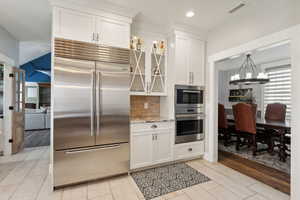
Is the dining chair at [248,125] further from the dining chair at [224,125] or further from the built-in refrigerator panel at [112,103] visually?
the built-in refrigerator panel at [112,103]

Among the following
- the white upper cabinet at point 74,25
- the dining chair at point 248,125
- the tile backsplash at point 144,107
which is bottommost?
the dining chair at point 248,125

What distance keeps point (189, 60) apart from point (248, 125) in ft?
6.94

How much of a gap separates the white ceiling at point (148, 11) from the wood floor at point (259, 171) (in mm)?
2690

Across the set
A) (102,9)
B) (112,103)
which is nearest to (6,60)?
(102,9)

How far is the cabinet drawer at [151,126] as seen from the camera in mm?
2566

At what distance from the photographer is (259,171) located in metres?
2.66

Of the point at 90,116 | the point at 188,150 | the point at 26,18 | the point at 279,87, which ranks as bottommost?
the point at 188,150

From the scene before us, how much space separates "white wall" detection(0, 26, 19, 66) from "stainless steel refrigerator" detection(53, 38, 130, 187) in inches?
86.2

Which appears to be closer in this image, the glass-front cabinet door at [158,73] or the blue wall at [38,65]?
the glass-front cabinet door at [158,73]

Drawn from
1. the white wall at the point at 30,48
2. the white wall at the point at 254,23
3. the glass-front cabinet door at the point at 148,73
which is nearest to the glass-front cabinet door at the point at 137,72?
the glass-front cabinet door at the point at 148,73

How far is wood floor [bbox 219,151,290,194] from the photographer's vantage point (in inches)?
89.1

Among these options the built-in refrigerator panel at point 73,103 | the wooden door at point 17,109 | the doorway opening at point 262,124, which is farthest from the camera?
the wooden door at point 17,109

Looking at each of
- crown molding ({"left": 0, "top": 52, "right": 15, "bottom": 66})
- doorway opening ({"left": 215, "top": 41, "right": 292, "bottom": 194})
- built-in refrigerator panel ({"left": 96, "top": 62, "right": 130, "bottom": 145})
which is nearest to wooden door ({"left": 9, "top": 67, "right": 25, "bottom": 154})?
crown molding ({"left": 0, "top": 52, "right": 15, "bottom": 66})

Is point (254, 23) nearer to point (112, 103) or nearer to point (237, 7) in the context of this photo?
point (237, 7)
